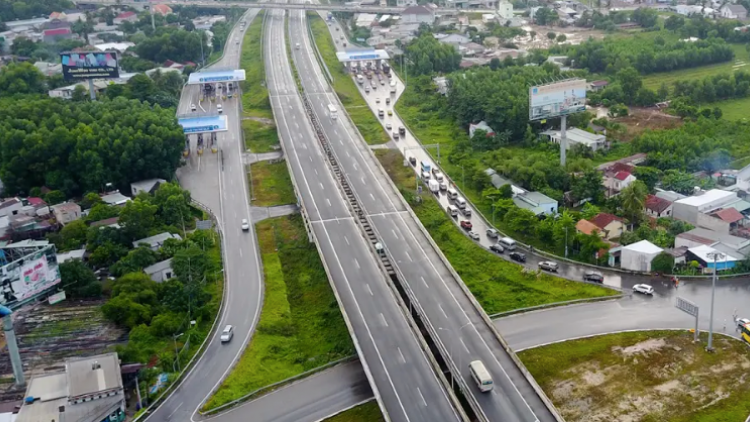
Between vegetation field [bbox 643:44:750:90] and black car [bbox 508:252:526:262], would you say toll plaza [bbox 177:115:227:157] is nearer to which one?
black car [bbox 508:252:526:262]

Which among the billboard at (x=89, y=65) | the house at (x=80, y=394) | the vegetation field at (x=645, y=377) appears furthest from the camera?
the billboard at (x=89, y=65)

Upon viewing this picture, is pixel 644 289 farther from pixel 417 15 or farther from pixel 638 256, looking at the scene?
pixel 417 15

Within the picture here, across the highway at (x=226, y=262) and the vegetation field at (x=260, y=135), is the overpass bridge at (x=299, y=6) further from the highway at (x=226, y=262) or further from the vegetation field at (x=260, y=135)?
the vegetation field at (x=260, y=135)

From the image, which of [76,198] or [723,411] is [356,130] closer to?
[76,198]

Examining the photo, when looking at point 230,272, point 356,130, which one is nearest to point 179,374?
point 230,272

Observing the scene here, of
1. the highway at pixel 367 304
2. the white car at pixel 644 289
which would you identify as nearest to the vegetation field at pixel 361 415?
the highway at pixel 367 304

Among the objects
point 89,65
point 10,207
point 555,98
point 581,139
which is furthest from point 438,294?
point 89,65
